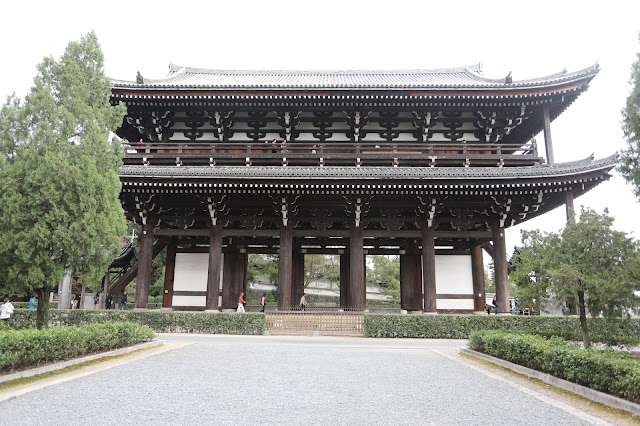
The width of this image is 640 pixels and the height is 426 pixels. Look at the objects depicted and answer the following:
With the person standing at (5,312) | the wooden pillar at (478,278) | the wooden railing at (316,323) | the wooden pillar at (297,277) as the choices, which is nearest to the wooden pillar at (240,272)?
the wooden pillar at (297,277)

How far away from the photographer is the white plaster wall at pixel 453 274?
61.9 feet

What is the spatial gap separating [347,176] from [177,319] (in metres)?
9.09

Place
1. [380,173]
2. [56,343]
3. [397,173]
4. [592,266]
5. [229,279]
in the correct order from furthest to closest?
[229,279] → [397,173] → [380,173] → [592,266] → [56,343]

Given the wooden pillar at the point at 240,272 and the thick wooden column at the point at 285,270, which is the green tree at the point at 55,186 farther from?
the wooden pillar at the point at 240,272

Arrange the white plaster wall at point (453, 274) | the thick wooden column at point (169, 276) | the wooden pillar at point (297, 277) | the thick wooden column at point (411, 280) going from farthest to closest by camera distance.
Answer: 1. the wooden pillar at point (297, 277)
2. the thick wooden column at point (411, 280)
3. the thick wooden column at point (169, 276)
4. the white plaster wall at point (453, 274)

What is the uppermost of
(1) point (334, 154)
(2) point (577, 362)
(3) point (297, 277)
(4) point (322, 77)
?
(4) point (322, 77)

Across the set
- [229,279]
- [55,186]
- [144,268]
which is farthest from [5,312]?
[229,279]

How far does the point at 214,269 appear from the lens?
17484mm

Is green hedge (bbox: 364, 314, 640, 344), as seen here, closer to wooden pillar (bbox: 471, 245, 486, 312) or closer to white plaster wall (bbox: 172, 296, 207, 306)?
wooden pillar (bbox: 471, 245, 486, 312)

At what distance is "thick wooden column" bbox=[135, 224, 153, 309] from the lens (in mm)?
17331

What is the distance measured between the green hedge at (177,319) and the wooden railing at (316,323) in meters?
0.68

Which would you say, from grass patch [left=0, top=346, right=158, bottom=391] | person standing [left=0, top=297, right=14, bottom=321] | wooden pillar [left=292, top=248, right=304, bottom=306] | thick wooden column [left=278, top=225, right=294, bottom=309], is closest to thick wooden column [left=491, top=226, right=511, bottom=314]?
thick wooden column [left=278, top=225, right=294, bottom=309]

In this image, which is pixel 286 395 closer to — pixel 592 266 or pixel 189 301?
pixel 592 266

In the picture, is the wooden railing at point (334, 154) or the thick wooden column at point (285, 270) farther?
the wooden railing at point (334, 154)
